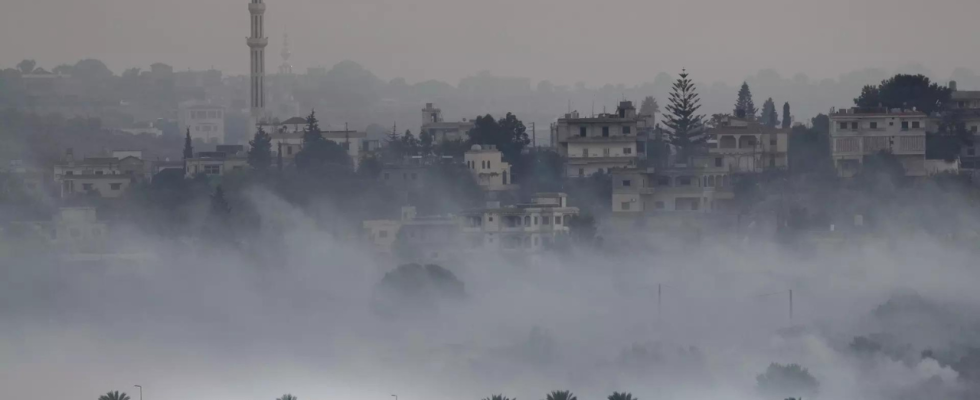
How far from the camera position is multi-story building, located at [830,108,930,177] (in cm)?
5238

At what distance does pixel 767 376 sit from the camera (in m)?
40.3

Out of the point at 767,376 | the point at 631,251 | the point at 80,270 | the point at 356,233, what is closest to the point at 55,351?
the point at 80,270

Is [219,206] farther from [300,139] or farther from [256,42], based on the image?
[256,42]

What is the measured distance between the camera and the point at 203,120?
2746 inches

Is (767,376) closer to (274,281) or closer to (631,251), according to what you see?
(631,251)

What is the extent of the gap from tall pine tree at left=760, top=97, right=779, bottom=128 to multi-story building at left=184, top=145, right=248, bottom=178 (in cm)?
1247

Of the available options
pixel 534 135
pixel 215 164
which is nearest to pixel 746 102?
pixel 534 135

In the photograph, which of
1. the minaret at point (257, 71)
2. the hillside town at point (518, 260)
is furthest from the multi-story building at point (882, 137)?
the minaret at point (257, 71)

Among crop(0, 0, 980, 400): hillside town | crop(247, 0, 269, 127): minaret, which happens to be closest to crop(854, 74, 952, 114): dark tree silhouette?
crop(0, 0, 980, 400): hillside town

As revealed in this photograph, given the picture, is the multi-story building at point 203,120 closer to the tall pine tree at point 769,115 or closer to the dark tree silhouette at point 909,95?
the tall pine tree at point 769,115

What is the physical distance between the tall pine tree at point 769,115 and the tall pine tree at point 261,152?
11.8 m

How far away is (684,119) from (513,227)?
7.89m

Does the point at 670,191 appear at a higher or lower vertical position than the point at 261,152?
lower

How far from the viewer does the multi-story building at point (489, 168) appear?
54.4m
